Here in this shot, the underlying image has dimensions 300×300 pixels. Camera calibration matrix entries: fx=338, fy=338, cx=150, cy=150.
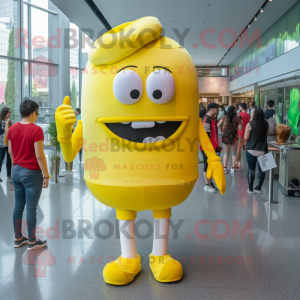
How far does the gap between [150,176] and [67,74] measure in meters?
9.78

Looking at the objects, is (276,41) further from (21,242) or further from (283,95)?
(21,242)

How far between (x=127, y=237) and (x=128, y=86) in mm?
1302

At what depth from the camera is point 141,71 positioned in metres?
2.46

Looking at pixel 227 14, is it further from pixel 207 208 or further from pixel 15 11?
pixel 207 208

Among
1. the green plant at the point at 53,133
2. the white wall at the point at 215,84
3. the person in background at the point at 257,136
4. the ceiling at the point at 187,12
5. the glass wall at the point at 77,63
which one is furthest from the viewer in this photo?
the white wall at the point at 215,84

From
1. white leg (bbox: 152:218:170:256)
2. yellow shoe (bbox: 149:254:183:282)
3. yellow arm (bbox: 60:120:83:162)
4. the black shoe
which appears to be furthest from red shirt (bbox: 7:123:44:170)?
yellow shoe (bbox: 149:254:183:282)

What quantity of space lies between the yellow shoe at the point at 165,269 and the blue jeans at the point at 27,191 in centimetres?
136

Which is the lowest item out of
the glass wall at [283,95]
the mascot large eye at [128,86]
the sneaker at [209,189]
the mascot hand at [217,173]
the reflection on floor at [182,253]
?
the reflection on floor at [182,253]

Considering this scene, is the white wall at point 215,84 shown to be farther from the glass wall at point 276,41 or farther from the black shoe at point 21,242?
the black shoe at point 21,242

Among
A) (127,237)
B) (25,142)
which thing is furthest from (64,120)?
(127,237)

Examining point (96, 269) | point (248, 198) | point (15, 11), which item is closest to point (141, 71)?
point (96, 269)

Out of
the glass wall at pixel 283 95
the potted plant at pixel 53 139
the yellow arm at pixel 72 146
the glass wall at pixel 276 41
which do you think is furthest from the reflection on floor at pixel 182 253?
the glass wall at pixel 276 41

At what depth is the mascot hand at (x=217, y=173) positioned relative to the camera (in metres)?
2.72

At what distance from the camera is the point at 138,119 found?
2447 millimetres
